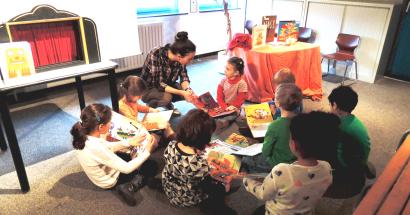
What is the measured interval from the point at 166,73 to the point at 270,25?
1602 millimetres

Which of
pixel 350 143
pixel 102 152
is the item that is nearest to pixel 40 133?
pixel 102 152

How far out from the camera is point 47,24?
87.4 inches

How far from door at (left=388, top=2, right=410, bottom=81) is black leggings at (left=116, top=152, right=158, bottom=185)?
407 cm

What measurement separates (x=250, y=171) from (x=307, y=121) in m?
1.06

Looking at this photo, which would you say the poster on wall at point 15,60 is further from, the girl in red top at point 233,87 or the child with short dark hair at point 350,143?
the child with short dark hair at point 350,143

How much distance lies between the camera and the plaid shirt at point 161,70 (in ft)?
9.21

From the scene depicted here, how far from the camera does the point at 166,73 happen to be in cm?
293

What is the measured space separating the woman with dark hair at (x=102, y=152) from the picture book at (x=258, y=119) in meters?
0.94

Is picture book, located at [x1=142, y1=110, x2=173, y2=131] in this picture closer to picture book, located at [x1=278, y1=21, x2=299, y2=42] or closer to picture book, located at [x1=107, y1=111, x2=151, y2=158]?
picture book, located at [x1=107, y1=111, x2=151, y2=158]

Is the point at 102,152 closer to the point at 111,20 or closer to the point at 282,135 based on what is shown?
the point at 282,135

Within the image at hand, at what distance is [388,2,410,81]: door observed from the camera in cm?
432

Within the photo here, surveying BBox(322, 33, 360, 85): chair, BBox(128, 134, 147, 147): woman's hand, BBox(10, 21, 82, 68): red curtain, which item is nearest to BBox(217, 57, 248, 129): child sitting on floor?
BBox(128, 134, 147, 147): woman's hand

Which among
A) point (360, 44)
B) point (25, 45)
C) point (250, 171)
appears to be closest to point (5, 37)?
point (25, 45)

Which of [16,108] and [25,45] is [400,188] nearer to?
[25,45]
